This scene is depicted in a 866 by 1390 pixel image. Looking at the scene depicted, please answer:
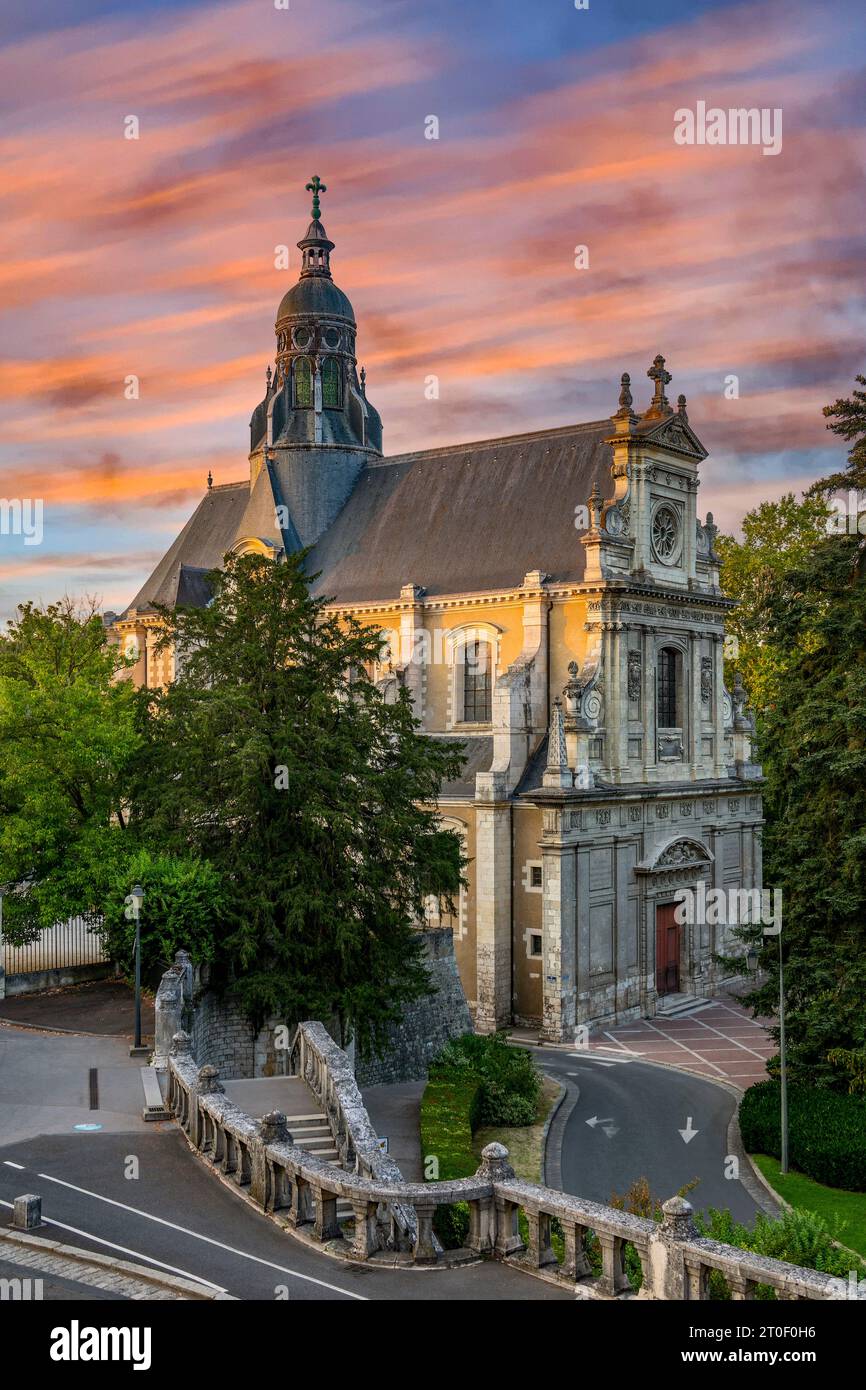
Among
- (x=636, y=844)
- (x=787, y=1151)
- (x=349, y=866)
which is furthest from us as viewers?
(x=636, y=844)

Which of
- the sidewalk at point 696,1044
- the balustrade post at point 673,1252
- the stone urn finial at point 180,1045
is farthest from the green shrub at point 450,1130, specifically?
the sidewalk at point 696,1044

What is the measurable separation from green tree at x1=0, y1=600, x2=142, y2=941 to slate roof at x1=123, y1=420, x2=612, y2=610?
17024 millimetres

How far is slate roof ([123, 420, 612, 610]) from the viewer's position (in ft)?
147

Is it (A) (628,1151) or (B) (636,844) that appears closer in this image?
(A) (628,1151)

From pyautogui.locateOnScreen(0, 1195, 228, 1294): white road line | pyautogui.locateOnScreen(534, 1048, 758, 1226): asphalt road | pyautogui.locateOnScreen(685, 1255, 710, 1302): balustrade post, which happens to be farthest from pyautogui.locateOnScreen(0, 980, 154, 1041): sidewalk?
pyautogui.locateOnScreen(685, 1255, 710, 1302): balustrade post

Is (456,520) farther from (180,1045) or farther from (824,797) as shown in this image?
(180,1045)

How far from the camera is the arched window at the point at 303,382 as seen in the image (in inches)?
2088

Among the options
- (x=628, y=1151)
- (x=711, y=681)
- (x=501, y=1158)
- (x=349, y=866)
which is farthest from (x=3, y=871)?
(x=711, y=681)

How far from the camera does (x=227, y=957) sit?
92.8 ft

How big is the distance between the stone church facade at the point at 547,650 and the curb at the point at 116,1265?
83.3ft

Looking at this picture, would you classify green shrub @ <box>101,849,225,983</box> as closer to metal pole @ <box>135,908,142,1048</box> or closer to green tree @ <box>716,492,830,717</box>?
metal pole @ <box>135,908,142,1048</box>

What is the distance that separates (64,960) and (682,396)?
28.9 m
